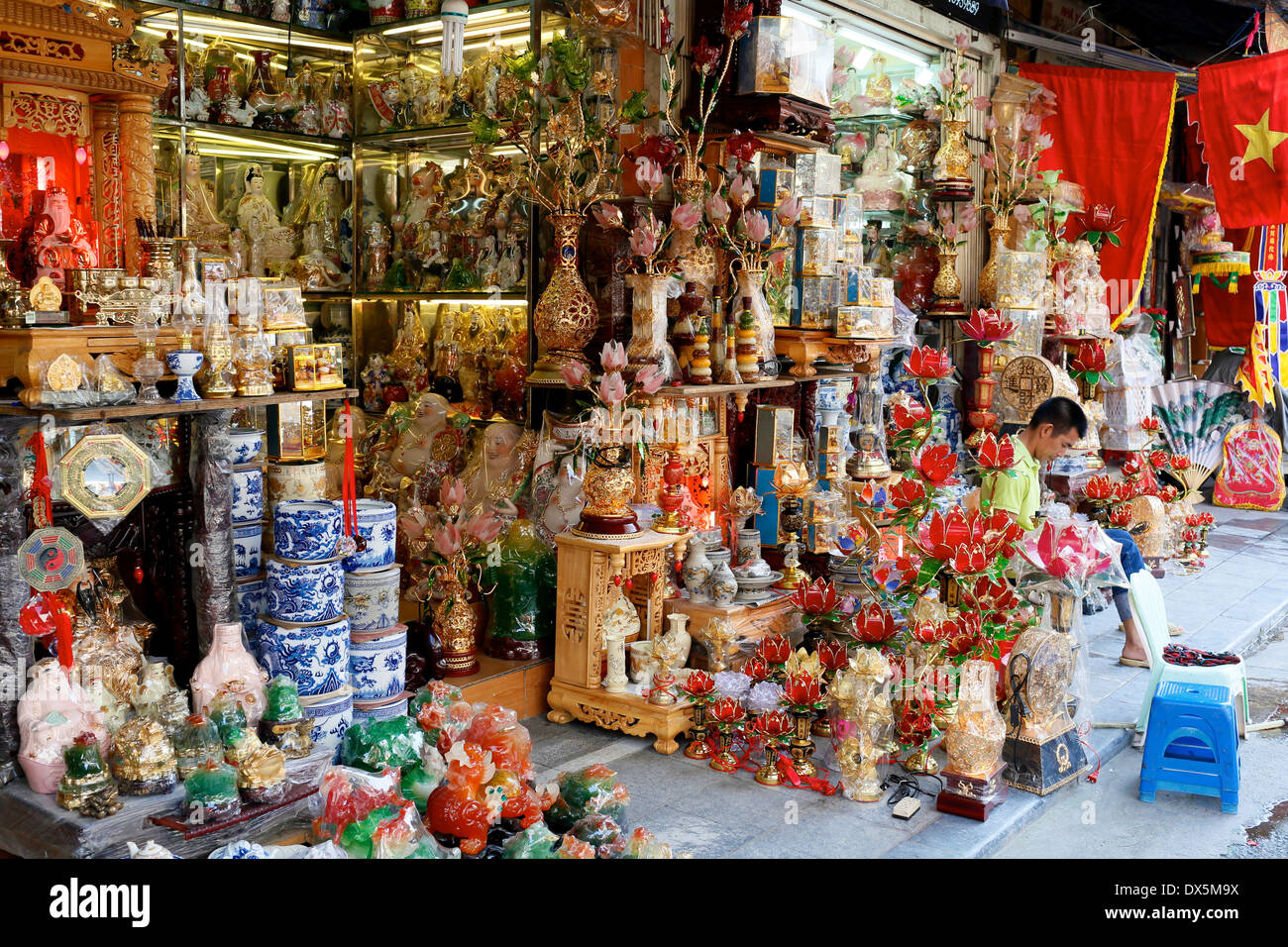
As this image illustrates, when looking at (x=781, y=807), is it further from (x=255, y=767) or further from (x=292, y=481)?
(x=292, y=481)

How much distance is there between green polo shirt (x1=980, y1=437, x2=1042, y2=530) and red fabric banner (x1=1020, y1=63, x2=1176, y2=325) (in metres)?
4.10

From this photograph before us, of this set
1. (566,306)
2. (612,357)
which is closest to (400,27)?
(566,306)

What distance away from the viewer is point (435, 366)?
20.2ft

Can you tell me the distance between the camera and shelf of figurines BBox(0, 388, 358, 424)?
3.29 metres

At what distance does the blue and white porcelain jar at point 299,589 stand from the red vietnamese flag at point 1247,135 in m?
6.63

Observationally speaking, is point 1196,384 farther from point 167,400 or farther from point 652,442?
point 167,400

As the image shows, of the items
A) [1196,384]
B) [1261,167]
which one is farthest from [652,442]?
[1196,384]

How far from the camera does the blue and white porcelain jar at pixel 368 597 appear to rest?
4.21m

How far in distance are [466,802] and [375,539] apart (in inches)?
47.8

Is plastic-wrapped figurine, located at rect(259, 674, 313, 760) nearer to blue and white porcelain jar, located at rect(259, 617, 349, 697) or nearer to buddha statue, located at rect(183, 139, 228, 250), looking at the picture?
blue and white porcelain jar, located at rect(259, 617, 349, 697)

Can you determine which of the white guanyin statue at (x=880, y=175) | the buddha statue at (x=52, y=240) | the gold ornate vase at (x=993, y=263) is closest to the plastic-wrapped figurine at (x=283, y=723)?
the buddha statue at (x=52, y=240)

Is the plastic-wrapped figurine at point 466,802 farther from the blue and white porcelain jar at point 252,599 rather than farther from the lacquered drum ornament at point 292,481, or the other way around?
the lacquered drum ornament at point 292,481

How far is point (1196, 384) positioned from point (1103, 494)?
3.79 meters

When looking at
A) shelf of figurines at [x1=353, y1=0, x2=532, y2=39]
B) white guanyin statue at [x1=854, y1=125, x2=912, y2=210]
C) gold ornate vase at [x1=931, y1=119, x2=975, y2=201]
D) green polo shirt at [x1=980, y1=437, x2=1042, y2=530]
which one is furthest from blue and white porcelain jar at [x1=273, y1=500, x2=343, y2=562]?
gold ornate vase at [x1=931, y1=119, x2=975, y2=201]
